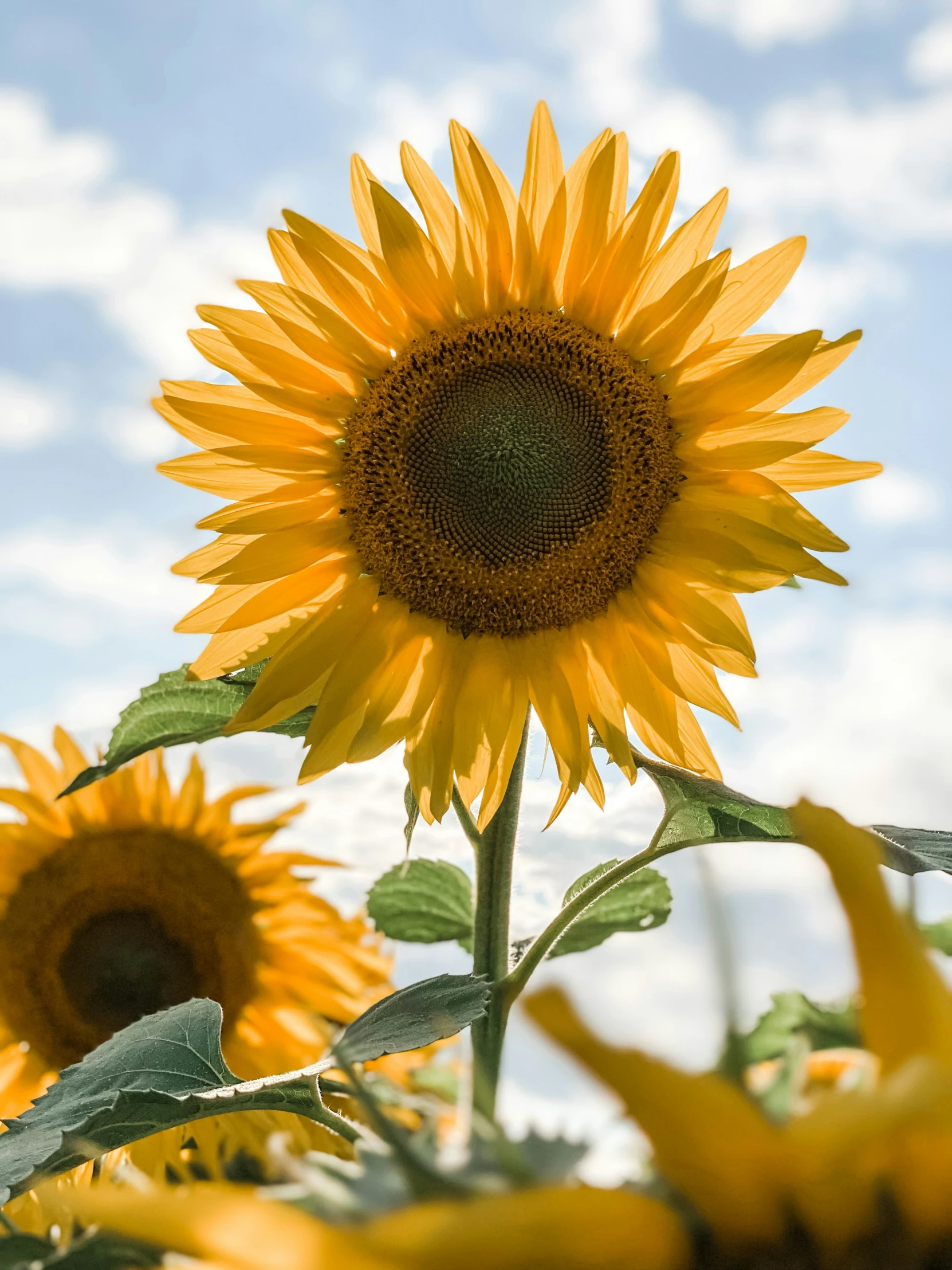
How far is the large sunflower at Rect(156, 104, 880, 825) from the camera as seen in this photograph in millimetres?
1183

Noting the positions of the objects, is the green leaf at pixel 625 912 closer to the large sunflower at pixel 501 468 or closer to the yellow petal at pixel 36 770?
the large sunflower at pixel 501 468

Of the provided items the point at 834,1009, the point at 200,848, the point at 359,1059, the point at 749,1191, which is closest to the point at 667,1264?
the point at 749,1191

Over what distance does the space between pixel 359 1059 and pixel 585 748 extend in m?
0.46

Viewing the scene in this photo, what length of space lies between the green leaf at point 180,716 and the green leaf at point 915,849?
59cm

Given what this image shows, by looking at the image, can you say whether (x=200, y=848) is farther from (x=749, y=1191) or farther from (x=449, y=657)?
(x=749, y=1191)

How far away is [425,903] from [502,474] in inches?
22.9

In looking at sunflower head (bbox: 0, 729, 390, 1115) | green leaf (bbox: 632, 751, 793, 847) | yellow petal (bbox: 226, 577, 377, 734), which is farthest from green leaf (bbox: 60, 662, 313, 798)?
sunflower head (bbox: 0, 729, 390, 1115)

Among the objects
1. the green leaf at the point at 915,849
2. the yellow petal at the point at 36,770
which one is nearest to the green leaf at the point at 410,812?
the green leaf at the point at 915,849

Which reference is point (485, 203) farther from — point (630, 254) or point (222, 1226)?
point (222, 1226)

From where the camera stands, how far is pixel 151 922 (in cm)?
202

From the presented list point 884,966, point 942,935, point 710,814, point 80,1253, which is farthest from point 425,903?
point 884,966

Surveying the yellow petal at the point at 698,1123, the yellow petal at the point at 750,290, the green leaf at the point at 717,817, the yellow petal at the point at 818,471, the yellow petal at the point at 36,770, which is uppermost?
the yellow petal at the point at 750,290

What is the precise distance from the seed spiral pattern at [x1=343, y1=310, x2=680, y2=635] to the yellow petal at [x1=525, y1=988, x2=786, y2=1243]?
1.06 m

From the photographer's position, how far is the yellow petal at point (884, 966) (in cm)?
28
